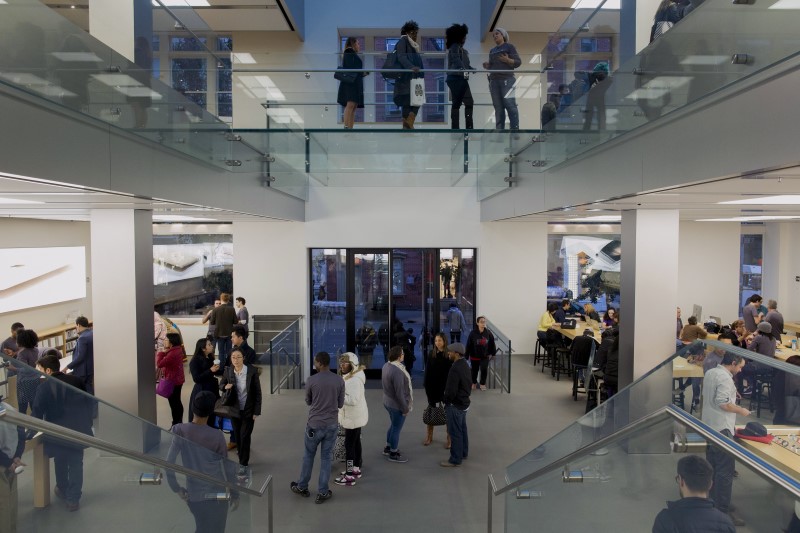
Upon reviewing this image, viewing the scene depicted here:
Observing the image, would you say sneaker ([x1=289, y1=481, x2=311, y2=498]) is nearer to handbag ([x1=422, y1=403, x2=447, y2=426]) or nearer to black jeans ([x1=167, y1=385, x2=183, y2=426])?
handbag ([x1=422, y1=403, x2=447, y2=426])

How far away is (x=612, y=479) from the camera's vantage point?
131 inches

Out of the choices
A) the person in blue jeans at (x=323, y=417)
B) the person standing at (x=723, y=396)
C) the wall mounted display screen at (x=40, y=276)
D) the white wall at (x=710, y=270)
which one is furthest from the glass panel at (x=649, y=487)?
the white wall at (x=710, y=270)

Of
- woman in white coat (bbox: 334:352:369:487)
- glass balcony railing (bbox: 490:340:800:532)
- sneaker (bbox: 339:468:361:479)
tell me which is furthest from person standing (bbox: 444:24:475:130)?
sneaker (bbox: 339:468:361:479)

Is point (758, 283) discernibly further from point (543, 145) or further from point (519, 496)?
point (519, 496)

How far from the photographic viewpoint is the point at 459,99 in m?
7.02

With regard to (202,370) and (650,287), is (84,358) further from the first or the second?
(650,287)

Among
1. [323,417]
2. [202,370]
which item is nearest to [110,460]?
[323,417]

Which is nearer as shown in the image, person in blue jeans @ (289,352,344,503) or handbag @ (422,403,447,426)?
person in blue jeans @ (289,352,344,503)

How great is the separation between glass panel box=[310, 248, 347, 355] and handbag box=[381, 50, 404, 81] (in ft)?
17.2

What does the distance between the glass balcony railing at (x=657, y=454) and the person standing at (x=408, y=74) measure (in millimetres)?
4163

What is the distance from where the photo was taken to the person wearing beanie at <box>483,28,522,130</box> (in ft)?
22.4

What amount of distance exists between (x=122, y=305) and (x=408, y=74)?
4177mm

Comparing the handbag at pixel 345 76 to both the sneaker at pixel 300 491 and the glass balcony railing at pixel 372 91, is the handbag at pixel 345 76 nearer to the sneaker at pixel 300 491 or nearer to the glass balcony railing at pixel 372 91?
the glass balcony railing at pixel 372 91

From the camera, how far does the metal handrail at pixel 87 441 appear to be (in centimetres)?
209
